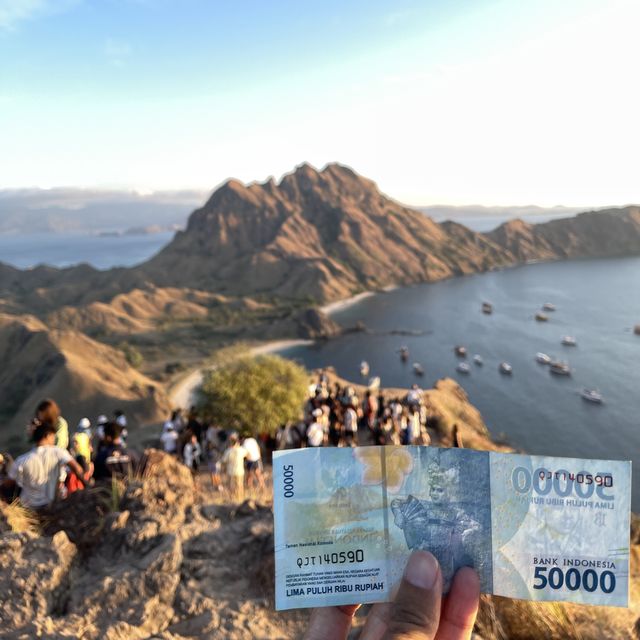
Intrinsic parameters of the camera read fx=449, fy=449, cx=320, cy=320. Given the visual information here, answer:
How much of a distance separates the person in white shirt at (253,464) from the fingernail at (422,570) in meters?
8.21

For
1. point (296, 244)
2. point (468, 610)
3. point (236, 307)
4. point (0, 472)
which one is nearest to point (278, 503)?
point (468, 610)

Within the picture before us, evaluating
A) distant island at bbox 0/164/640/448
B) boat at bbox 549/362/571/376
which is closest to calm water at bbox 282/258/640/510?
boat at bbox 549/362/571/376

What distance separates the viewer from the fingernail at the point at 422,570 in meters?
2.54

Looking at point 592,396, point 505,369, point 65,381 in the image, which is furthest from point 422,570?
point 505,369

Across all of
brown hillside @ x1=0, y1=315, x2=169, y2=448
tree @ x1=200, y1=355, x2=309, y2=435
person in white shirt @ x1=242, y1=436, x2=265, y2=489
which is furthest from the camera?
brown hillside @ x1=0, y1=315, x2=169, y2=448

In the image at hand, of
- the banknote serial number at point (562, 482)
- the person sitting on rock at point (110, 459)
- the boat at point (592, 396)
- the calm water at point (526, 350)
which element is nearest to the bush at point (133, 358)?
the calm water at point (526, 350)

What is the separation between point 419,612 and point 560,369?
216ft

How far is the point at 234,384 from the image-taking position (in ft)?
62.6

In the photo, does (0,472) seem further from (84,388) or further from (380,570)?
(84,388)

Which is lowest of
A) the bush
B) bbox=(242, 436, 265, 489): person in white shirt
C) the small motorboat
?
the small motorboat

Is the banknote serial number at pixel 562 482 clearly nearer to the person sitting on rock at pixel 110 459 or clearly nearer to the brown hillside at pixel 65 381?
the person sitting on rock at pixel 110 459

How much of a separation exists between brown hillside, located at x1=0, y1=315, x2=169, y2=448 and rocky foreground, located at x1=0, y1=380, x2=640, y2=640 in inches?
914

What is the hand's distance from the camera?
2.47 m

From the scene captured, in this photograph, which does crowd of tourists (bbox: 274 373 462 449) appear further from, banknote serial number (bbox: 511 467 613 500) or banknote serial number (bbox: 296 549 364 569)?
banknote serial number (bbox: 511 467 613 500)
